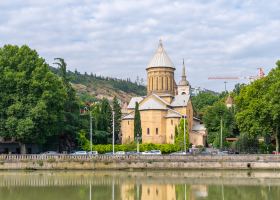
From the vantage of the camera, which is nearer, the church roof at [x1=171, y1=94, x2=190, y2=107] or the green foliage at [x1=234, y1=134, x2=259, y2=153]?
the green foliage at [x1=234, y1=134, x2=259, y2=153]

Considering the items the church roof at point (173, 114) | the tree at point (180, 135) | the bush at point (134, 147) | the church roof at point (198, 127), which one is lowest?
the bush at point (134, 147)

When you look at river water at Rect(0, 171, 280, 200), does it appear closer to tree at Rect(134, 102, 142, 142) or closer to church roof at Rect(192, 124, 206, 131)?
tree at Rect(134, 102, 142, 142)

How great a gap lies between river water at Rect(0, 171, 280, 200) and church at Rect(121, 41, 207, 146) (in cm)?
2678

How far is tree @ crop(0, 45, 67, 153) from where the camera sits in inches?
2446

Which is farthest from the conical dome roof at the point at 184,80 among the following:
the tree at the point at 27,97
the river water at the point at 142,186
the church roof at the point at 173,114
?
the river water at the point at 142,186

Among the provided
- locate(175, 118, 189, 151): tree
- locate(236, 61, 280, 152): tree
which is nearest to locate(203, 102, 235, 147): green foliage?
locate(175, 118, 189, 151): tree

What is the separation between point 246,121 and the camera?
205 feet

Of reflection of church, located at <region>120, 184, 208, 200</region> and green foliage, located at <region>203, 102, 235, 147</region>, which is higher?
green foliage, located at <region>203, 102, 235, 147</region>

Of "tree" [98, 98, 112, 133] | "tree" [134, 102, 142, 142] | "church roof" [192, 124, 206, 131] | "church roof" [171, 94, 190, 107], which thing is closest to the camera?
"tree" [134, 102, 142, 142]

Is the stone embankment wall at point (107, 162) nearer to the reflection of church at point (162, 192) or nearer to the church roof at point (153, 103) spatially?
the reflection of church at point (162, 192)

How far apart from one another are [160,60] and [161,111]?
11957mm

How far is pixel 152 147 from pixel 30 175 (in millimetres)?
28439

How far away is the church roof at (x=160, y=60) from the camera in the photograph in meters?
89.3

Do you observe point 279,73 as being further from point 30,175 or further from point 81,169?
point 30,175
